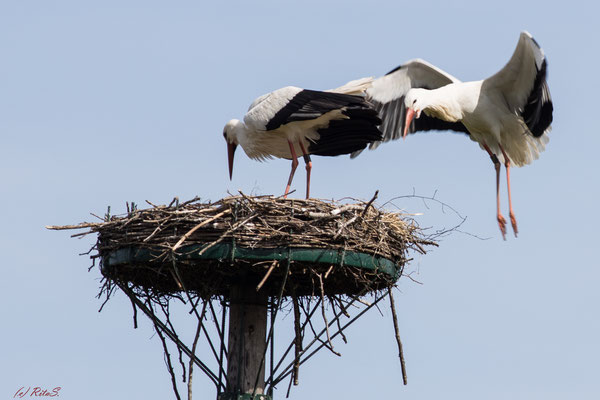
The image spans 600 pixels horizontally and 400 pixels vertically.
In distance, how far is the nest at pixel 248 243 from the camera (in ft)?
28.7

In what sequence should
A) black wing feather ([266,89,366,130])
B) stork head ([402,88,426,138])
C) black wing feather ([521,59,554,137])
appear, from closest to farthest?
1. black wing feather ([266,89,366,130])
2. black wing feather ([521,59,554,137])
3. stork head ([402,88,426,138])

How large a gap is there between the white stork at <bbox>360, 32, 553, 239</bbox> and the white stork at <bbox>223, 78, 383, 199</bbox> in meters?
0.68

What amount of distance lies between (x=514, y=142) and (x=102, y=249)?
556cm

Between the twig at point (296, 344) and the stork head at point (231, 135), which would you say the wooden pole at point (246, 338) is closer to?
the twig at point (296, 344)

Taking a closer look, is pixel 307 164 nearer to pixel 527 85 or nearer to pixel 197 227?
pixel 527 85

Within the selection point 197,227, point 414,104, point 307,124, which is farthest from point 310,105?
point 197,227

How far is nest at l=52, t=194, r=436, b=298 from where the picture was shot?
8.76 m

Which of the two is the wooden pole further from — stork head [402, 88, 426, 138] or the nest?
stork head [402, 88, 426, 138]

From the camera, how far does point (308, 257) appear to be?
8758mm

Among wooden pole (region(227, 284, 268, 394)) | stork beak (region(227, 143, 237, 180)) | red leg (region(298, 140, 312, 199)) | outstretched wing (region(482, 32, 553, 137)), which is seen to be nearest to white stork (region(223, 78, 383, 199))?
red leg (region(298, 140, 312, 199))

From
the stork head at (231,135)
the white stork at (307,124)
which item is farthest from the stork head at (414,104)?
the stork head at (231,135)

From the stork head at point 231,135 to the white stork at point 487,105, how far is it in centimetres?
177

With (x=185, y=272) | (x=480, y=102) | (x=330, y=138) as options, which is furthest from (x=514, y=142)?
(x=185, y=272)

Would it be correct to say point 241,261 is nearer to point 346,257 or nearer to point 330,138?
point 346,257
